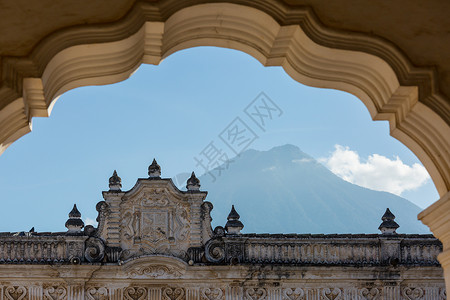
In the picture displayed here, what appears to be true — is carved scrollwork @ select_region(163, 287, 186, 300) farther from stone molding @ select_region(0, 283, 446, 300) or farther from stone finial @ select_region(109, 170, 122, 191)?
stone finial @ select_region(109, 170, 122, 191)

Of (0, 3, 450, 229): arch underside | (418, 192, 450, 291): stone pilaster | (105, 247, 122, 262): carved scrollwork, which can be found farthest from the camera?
(105, 247, 122, 262): carved scrollwork

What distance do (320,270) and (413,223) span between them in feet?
348

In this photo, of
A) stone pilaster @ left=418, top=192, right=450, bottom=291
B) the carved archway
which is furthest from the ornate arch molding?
stone pilaster @ left=418, top=192, right=450, bottom=291

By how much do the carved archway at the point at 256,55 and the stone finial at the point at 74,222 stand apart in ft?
38.5

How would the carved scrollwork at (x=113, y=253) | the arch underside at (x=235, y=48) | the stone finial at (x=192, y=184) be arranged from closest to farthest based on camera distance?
1. the arch underside at (x=235, y=48)
2. the carved scrollwork at (x=113, y=253)
3. the stone finial at (x=192, y=184)

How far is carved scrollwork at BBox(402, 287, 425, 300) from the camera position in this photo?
1525 centimetres

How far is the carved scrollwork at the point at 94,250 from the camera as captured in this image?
1512 cm

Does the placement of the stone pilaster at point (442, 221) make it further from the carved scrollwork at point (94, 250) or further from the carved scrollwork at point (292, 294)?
the carved scrollwork at point (94, 250)

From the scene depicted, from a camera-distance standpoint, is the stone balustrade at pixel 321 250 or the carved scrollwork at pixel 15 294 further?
the stone balustrade at pixel 321 250

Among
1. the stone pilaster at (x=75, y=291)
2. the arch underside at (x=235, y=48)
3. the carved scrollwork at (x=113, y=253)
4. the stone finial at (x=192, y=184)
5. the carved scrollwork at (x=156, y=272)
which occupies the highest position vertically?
the stone finial at (x=192, y=184)

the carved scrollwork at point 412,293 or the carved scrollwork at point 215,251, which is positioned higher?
the carved scrollwork at point 215,251

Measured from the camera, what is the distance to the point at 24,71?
11.7ft

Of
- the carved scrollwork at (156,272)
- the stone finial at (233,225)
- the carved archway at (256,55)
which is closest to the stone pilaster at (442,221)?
the carved archway at (256,55)

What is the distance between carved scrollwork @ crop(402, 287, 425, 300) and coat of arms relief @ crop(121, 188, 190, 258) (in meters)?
4.86
